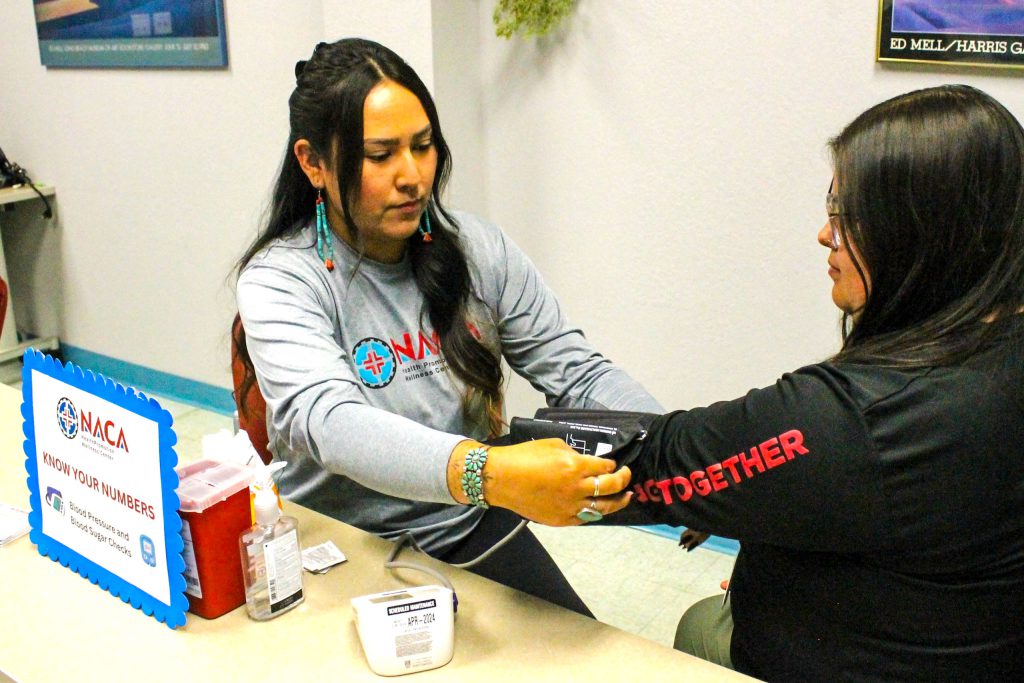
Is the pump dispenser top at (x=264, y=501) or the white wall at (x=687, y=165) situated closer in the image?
the pump dispenser top at (x=264, y=501)

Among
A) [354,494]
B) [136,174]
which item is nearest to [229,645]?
[354,494]

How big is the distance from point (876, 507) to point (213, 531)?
2.30ft

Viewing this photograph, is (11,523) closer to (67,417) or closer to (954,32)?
(67,417)

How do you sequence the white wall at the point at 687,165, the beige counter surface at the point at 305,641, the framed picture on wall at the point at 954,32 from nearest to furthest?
1. the beige counter surface at the point at 305,641
2. the framed picture on wall at the point at 954,32
3. the white wall at the point at 687,165

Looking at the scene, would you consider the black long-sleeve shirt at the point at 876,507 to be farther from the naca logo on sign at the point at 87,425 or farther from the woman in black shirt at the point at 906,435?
the naca logo on sign at the point at 87,425

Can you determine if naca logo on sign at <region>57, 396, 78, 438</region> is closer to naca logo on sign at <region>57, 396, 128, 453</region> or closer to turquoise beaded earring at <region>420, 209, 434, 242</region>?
naca logo on sign at <region>57, 396, 128, 453</region>

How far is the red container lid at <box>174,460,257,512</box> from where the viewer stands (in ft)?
3.58

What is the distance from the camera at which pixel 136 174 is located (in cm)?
351

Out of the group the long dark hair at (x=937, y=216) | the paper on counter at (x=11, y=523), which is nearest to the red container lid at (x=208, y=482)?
the paper on counter at (x=11, y=523)

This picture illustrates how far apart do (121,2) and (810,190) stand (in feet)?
7.84

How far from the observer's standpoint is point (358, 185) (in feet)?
4.83

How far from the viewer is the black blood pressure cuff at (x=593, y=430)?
3.69ft

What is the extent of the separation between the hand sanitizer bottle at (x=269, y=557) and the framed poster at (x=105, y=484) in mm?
75

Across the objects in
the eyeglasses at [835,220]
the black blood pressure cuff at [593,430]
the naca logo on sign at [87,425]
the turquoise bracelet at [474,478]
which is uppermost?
the eyeglasses at [835,220]
